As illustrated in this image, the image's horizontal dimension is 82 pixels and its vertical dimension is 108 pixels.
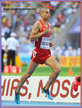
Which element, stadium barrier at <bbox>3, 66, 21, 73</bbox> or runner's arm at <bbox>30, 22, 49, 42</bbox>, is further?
stadium barrier at <bbox>3, 66, 21, 73</bbox>

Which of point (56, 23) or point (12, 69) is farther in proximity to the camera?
point (56, 23)

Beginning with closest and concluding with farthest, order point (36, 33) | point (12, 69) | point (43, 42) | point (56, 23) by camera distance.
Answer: point (36, 33), point (43, 42), point (12, 69), point (56, 23)

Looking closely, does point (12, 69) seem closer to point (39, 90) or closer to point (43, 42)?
point (39, 90)

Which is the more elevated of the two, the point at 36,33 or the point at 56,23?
the point at 56,23

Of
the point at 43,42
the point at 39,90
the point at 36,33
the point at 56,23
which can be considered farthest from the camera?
the point at 56,23

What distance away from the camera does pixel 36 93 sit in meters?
9.97

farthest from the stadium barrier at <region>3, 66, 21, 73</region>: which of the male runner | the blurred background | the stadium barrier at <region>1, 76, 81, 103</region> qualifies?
the blurred background

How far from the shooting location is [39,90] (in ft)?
32.6

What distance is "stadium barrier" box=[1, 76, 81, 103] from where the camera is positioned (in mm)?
9742

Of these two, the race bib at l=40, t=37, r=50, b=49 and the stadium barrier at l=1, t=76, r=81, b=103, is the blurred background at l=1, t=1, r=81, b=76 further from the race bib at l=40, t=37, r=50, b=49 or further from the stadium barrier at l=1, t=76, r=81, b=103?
the race bib at l=40, t=37, r=50, b=49

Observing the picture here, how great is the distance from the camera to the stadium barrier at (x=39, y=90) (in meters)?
9.74

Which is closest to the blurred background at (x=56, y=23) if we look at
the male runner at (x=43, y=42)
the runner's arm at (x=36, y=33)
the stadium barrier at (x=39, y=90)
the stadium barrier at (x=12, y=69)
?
the stadium barrier at (x=12, y=69)

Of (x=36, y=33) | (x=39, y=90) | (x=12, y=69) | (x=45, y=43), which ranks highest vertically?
(x=36, y=33)

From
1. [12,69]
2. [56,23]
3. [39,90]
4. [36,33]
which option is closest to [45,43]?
[36,33]
